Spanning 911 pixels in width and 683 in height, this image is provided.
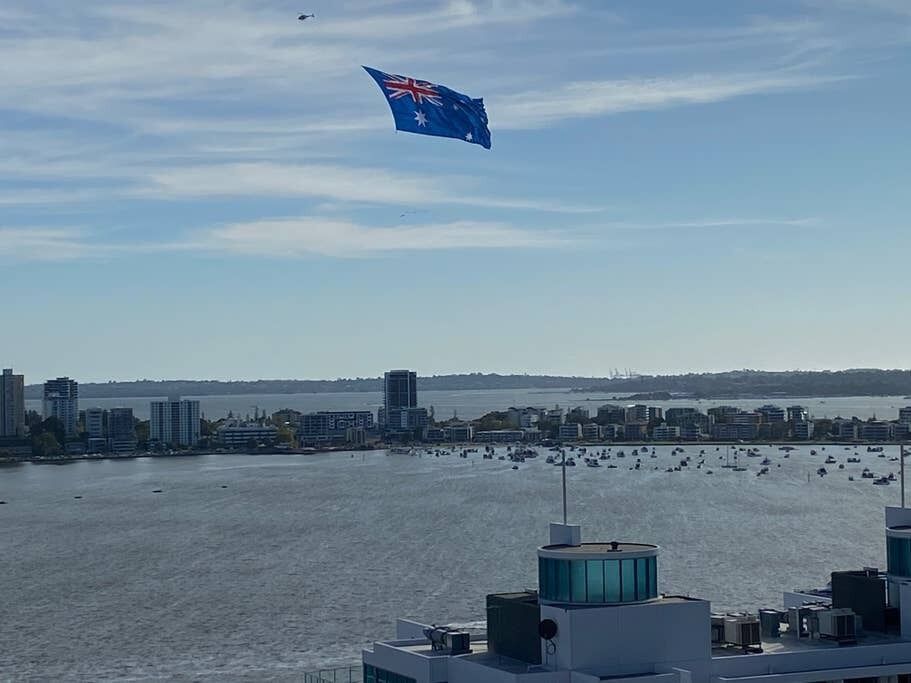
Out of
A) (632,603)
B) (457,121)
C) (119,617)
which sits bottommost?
(119,617)

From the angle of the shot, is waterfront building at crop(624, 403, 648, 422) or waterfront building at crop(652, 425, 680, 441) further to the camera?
waterfront building at crop(624, 403, 648, 422)

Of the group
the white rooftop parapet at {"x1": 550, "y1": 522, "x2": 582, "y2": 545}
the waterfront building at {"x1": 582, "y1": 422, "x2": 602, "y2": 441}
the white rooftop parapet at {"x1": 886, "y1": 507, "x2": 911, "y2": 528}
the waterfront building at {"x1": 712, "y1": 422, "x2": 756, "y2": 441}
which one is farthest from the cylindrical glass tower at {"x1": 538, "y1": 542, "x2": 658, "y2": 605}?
the waterfront building at {"x1": 582, "y1": 422, "x2": 602, "y2": 441}

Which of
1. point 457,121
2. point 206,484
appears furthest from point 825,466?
point 457,121

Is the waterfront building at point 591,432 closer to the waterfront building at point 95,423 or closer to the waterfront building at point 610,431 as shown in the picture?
the waterfront building at point 610,431

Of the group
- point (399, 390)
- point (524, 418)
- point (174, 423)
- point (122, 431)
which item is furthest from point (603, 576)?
point (399, 390)

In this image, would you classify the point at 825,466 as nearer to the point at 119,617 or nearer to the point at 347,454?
the point at 347,454

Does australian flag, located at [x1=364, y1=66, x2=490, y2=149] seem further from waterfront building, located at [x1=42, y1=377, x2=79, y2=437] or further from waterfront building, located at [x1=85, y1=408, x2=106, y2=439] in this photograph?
waterfront building, located at [x1=42, y1=377, x2=79, y2=437]
